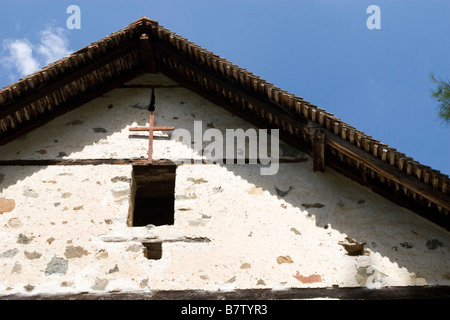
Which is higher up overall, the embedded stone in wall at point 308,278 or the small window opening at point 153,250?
the small window opening at point 153,250

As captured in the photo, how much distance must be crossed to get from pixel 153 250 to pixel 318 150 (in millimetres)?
2481

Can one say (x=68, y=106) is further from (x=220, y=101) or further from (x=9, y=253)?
(x=9, y=253)

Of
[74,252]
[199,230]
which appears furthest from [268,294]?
[74,252]

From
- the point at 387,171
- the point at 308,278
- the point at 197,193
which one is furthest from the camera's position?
the point at 197,193

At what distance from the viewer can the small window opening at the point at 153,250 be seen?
6297 mm

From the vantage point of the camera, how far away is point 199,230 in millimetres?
6418

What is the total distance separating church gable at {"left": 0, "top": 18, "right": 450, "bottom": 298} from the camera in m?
5.93

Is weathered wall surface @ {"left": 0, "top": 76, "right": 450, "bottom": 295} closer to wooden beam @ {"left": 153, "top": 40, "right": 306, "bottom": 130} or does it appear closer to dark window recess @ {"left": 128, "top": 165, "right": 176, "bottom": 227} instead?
dark window recess @ {"left": 128, "top": 165, "right": 176, "bottom": 227}

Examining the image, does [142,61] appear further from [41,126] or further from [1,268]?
[1,268]

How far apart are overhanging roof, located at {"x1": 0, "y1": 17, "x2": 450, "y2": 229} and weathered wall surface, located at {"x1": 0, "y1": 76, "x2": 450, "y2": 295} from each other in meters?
0.24

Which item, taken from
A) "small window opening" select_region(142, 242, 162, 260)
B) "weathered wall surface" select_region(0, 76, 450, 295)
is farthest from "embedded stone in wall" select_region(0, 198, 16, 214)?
"small window opening" select_region(142, 242, 162, 260)

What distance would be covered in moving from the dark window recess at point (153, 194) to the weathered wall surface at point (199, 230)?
0.71 feet

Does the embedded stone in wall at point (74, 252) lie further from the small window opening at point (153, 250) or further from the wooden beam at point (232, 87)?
the wooden beam at point (232, 87)

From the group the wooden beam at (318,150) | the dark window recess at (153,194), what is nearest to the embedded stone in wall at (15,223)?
the dark window recess at (153,194)
